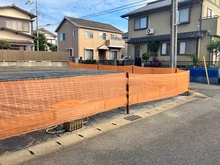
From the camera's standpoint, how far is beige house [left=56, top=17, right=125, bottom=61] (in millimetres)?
26016

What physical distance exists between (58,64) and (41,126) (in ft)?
61.1

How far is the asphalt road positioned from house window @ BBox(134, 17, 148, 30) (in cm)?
1633

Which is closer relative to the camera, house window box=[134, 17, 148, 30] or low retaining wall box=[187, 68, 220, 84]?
low retaining wall box=[187, 68, 220, 84]

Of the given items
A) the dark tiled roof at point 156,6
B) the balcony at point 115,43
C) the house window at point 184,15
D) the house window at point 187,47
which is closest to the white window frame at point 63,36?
the balcony at point 115,43

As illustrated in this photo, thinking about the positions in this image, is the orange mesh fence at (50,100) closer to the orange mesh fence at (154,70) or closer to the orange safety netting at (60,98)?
the orange safety netting at (60,98)

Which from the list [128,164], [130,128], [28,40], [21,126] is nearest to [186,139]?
[130,128]

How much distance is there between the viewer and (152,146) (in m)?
3.03

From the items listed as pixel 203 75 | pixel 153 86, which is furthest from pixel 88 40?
pixel 153 86

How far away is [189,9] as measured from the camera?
15602 millimetres

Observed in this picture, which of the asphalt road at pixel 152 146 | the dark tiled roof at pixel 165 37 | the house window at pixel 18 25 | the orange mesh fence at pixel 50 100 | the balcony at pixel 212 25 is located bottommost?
the asphalt road at pixel 152 146

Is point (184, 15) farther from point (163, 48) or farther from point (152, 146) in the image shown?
point (152, 146)

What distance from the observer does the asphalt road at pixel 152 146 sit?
259 cm

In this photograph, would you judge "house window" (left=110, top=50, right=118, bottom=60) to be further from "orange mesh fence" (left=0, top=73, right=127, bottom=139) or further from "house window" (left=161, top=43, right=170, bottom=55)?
"orange mesh fence" (left=0, top=73, right=127, bottom=139)

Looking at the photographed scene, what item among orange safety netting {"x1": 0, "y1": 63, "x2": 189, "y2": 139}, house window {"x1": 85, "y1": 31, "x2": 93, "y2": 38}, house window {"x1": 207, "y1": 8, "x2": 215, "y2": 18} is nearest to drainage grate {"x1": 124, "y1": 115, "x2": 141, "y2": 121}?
orange safety netting {"x1": 0, "y1": 63, "x2": 189, "y2": 139}
